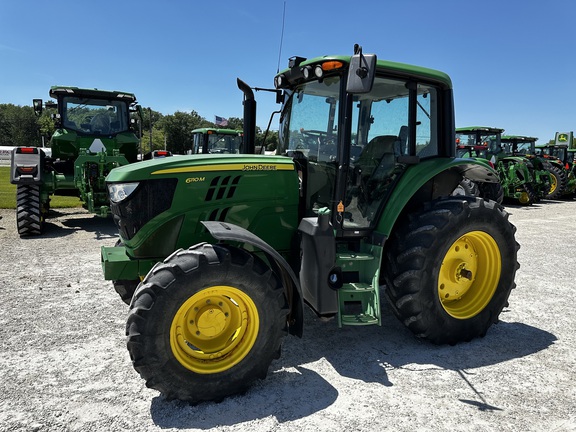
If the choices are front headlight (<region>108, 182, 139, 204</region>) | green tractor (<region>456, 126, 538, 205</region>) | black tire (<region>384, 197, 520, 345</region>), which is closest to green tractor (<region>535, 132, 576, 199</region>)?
green tractor (<region>456, 126, 538, 205</region>)

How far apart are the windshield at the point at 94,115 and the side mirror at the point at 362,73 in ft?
28.0

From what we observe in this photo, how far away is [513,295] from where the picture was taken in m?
5.26

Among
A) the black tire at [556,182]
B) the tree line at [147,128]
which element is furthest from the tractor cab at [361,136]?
the tree line at [147,128]

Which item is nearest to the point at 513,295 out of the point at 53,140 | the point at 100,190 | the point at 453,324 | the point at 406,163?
the point at 453,324

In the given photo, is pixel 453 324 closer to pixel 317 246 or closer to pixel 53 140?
pixel 317 246

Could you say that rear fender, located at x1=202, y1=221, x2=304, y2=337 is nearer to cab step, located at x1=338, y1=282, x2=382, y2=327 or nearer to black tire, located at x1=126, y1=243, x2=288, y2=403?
black tire, located at x1=126, y1=243, x2=288, y2=403

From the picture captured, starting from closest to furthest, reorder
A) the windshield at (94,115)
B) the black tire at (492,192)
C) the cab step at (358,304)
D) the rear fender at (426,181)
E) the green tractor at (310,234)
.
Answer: the green tractor at (310,234) → the cab step at (358,304) → the rear fender at (426,181) → the windshield at (94,115) → the black tire at (492,192)

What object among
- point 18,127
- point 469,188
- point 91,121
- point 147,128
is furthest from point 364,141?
point 18,127

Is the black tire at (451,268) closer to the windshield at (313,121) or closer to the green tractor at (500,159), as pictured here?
the windshield at (313,121)

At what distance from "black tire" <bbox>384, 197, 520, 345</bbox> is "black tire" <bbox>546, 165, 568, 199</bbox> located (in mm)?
15910

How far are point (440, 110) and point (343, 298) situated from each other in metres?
1.92

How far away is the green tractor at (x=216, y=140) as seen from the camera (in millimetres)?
14797

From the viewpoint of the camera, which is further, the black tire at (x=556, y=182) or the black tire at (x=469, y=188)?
the black tire at (x=556, y=182)

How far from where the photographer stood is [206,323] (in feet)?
9.60
